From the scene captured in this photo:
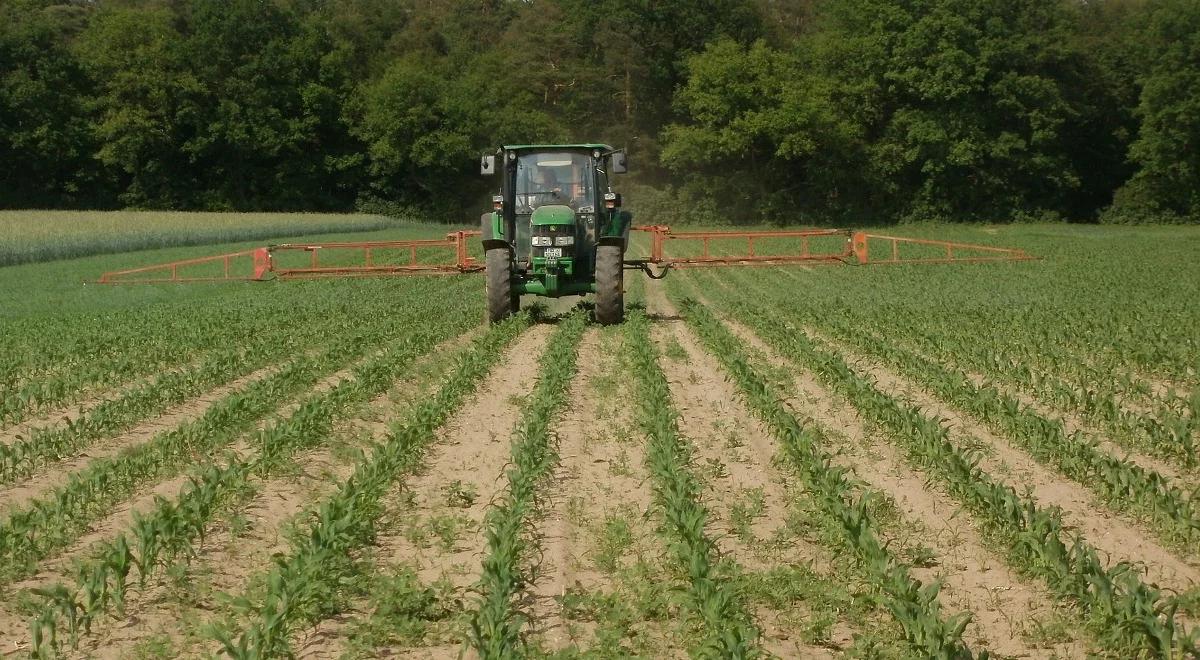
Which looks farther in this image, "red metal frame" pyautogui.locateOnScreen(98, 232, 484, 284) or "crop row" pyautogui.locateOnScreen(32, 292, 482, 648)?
"red metal frame" pyautogui.locateOnScreen(98, 232, 484, 284)

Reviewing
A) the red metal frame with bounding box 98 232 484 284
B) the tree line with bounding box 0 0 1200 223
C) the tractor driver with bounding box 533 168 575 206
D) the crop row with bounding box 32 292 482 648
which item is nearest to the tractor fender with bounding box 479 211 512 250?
A: the tractor driver with bounding box 533 168 575 206

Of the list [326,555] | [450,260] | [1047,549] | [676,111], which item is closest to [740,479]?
[1047,549]

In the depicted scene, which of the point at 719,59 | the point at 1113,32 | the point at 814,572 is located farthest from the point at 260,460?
the point at 1113,32

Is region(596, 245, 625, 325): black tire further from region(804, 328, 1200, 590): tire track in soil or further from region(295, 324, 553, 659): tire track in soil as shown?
region(804, 328, 1200, 590): tire track in soil

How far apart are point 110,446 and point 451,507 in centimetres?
319

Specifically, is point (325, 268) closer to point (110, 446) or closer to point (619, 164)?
point (619, 164)

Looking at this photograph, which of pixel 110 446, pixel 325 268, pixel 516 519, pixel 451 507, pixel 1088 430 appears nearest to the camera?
pixel 516 519

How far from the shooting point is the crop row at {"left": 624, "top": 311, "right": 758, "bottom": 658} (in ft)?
15.4

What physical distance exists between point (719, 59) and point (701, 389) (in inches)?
1853

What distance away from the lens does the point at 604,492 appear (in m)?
7.38

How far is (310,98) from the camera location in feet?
201

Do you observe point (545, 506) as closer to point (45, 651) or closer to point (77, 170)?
point (45, 651)

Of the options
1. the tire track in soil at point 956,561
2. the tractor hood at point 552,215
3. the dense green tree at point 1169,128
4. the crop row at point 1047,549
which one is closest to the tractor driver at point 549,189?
the tractor hood at point 552,215

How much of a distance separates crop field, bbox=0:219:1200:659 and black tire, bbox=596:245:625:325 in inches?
28.0
